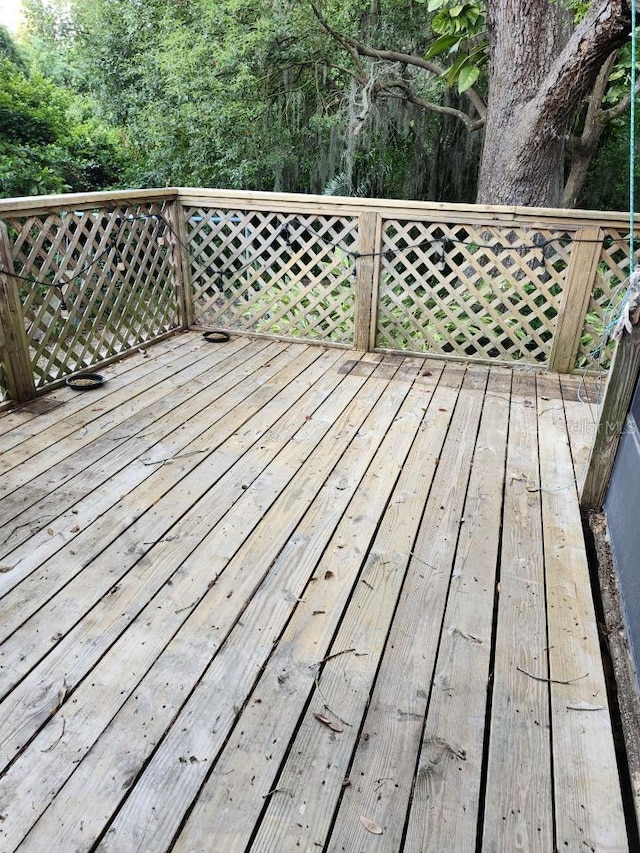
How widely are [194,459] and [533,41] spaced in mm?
3842

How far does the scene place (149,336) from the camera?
163 inches

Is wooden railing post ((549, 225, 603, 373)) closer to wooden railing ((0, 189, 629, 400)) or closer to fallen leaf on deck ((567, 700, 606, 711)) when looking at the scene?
wooden railing ((0, 189, 629, 400))

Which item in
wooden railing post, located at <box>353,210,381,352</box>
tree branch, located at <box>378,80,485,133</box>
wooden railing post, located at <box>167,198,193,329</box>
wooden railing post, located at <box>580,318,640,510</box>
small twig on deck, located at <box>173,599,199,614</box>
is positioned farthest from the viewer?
tree branch, located at <box>378,80,485,133</box>

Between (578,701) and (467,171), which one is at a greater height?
(467,171)

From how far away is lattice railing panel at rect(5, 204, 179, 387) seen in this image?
310 cm

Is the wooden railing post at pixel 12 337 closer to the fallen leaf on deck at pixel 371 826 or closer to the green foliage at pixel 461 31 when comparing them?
the fallen leaf on deck at pixel 371 826

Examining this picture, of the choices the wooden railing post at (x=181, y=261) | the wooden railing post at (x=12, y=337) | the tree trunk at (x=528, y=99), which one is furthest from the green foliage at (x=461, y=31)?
the wooden railing post at (x=12, y=337)

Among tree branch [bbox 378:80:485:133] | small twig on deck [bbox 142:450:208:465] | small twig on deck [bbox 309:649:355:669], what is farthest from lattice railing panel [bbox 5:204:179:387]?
tree branch [bbox 378:80:485:133]

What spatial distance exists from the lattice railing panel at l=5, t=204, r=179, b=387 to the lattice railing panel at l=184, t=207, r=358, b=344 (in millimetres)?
249

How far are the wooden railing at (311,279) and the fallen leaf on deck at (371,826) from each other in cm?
269

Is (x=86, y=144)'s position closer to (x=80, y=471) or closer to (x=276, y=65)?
(x=276, y=65)

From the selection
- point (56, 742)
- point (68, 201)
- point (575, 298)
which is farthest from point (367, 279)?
point (56, 742)

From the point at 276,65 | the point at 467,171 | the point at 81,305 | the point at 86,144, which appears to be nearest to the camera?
the point at 81,305

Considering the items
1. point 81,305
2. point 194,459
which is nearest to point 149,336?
point 81,305
